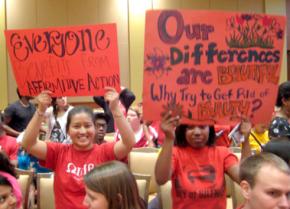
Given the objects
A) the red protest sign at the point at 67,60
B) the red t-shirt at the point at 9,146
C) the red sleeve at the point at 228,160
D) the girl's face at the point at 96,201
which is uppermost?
the red protest sign at the point at 67,60

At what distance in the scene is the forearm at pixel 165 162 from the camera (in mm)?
2537

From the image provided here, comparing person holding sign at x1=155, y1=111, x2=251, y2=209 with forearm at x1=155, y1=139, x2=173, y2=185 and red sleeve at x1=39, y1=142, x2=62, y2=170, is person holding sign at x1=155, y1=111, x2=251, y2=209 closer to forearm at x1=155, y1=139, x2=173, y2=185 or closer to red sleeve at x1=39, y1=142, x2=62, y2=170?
forearm at x1=155, y1=139, x2=173, y2=185

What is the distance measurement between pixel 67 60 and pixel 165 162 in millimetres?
1005

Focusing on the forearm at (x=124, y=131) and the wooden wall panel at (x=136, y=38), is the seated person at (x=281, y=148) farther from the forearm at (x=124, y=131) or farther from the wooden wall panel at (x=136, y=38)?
the wooden wall panel at (x=136, y=38)

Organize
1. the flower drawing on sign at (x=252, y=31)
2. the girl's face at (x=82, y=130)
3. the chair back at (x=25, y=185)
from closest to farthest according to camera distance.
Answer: the flower drawing on sign at (x=252, y=31)
the girl's face at (x=82, y=130)
the chair back at (x=25, y=185)

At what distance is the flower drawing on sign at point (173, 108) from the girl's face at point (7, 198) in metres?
0.86

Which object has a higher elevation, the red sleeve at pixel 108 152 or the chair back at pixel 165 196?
the red sleeve at pixel 108 152

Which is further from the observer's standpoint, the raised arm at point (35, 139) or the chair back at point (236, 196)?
the chair back at point (236, 196)

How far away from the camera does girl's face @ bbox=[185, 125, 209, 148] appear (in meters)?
2.72

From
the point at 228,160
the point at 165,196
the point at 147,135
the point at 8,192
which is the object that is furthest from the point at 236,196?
the point at 147,135

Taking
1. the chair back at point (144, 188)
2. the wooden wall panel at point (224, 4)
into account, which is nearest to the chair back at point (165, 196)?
the chair back at point (144, 188)

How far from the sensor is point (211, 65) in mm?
2635

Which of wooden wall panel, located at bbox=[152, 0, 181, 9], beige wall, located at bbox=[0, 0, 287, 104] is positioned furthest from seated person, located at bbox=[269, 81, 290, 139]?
wooden wall panel, located at bbox=[152, 0, 181, 9]

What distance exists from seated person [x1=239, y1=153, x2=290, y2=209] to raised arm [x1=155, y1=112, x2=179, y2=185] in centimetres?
55
